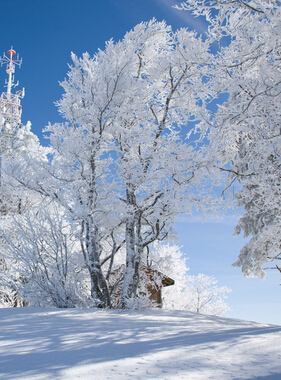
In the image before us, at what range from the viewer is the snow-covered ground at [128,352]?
221 centimetres

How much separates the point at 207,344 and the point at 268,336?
117 centimetres

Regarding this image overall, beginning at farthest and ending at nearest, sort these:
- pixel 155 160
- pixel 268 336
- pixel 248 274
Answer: pixel 248 274 → pixel 155 160 → pixel 268 336

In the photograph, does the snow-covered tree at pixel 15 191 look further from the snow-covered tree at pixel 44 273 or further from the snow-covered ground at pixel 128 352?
the snow-covered ground at pixel 128 352

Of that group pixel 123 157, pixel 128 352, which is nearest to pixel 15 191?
pixel 123 157

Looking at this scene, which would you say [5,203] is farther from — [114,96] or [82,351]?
[82,351]

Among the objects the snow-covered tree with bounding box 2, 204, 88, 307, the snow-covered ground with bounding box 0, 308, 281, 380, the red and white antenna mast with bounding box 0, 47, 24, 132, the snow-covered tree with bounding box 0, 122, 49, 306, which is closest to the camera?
the snow-covered ground with bounding box 0, 308, 281, 380

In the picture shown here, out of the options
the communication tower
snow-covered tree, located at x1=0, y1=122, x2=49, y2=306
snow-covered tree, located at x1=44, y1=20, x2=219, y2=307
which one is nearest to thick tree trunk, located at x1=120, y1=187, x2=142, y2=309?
snow-covered tree, located at x1=44, y1=20, x2=219, y2=307

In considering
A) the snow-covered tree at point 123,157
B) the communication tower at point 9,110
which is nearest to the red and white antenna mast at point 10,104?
the communication tower at point 9,110

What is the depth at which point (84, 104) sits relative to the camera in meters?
9.46

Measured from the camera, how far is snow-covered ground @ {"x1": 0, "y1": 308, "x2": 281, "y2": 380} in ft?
7.27

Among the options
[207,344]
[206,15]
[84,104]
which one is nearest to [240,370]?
[207,344]

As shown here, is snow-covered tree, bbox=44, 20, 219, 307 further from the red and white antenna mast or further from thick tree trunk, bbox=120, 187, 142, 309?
the red and white antenna mast

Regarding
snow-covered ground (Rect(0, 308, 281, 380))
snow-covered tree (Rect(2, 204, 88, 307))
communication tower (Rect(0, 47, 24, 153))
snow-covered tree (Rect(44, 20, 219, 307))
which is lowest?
snow-covered ground (Rect(0, 308, 281, 380))

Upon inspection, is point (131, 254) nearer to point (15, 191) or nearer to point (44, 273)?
point (44, 273)
